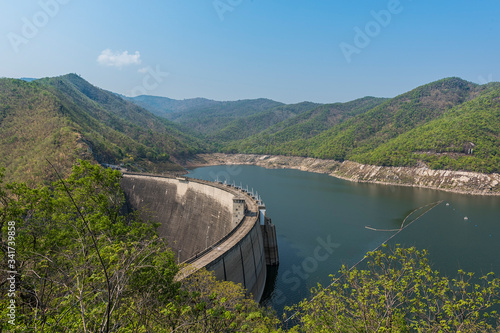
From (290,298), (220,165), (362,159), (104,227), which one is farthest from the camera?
(220,165)

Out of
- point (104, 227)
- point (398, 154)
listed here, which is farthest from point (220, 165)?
point (104, 227)

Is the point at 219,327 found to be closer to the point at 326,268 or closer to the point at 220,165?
the point at 326,268

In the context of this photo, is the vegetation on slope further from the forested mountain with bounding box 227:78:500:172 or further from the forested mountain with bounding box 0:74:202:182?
the forested mountain with bounding box 227:78:500:172

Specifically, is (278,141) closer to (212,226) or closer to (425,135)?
(425,135)

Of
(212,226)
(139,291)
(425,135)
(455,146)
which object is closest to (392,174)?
(455,146)

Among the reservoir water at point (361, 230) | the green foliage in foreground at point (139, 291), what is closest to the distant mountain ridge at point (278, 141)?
the reservoir water at point (361, 230)

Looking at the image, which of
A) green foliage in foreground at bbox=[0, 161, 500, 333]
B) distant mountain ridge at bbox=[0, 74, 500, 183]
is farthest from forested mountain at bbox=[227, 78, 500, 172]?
green foliage in foreground at bbox=[0, 161, 500, 333]
